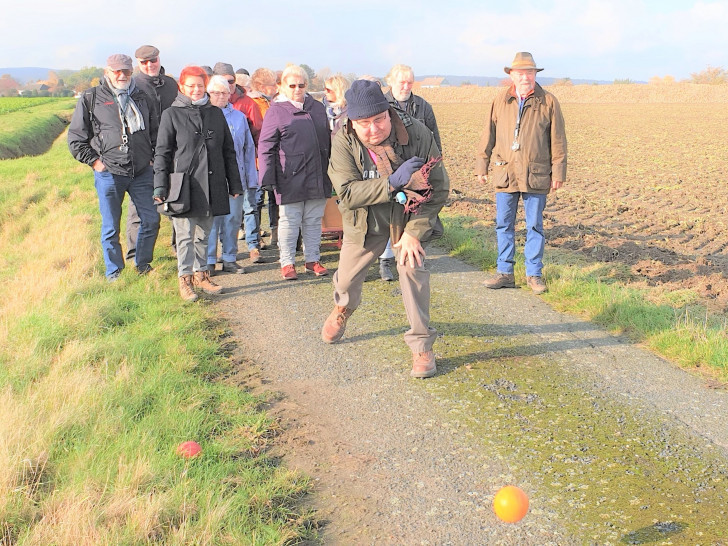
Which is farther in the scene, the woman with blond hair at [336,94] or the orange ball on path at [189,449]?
the woman with blond hair at [336,94]

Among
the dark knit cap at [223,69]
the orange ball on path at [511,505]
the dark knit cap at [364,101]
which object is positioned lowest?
the orange ball on path at [511,505]

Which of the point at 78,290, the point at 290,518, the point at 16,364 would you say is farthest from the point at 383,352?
the point at 78,290

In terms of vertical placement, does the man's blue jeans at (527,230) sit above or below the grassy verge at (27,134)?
above

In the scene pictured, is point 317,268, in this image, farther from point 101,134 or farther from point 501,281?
point 101,134

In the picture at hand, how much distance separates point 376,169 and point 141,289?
3.30 m

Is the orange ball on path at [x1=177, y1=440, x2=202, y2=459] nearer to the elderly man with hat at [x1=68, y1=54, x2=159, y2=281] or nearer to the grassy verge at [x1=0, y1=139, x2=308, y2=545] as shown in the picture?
the grassy verge at [x1=0, y1=139, x2=308, y2=545]

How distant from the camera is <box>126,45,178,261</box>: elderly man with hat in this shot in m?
7.18

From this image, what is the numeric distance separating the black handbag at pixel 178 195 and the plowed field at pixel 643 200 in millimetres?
4763

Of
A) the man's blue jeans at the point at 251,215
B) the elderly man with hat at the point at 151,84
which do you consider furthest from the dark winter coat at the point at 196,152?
the man's blue jeans at the point at 251,215

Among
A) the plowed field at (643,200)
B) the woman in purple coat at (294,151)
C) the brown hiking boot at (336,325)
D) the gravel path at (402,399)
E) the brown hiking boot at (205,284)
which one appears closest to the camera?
the gravel path at (402,399)

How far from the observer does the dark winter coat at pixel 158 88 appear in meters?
7.14

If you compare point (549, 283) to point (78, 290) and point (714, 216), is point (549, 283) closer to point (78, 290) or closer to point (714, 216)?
point (78, 290)

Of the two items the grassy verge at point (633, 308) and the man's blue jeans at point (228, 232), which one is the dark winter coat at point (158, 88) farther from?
the grassy verge at point (633, 308)

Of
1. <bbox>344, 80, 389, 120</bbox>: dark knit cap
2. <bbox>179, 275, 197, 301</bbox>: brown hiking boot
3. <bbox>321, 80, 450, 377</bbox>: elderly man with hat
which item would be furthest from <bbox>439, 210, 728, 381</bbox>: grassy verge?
<bbox>179, 275, 197, 301</bbox>: brown hiking boot
